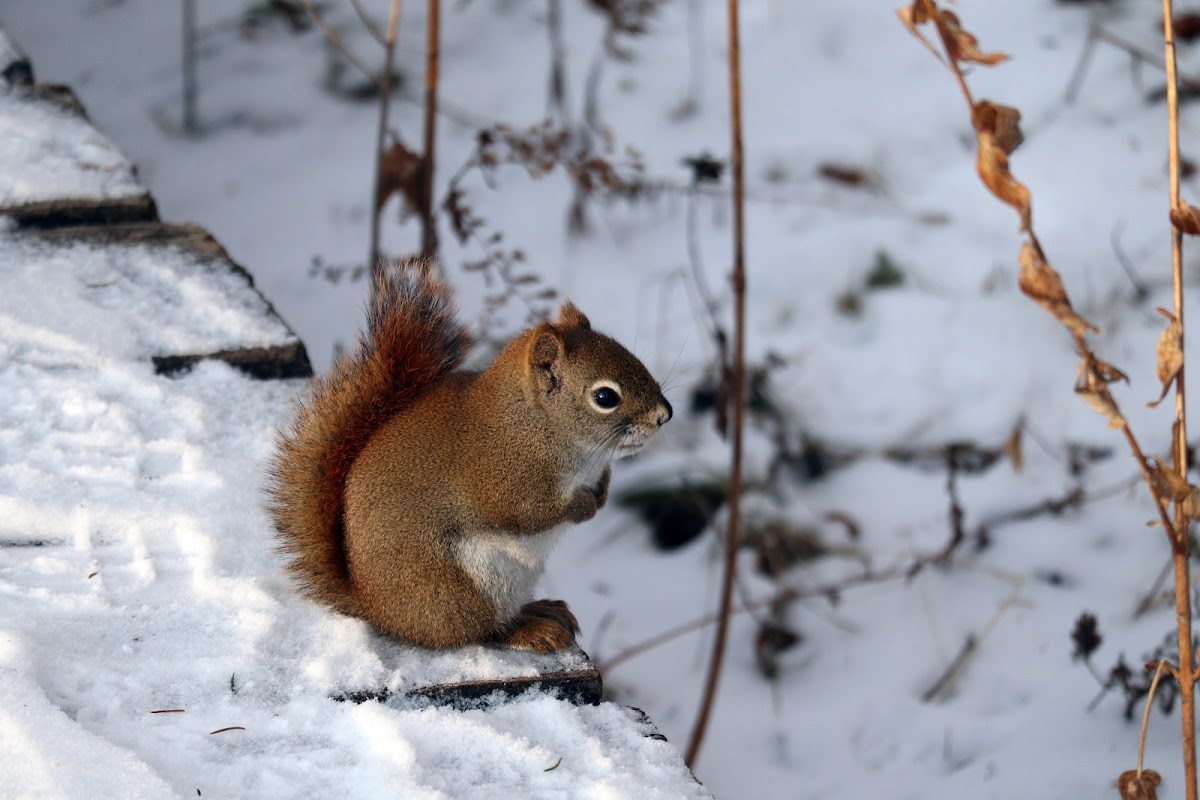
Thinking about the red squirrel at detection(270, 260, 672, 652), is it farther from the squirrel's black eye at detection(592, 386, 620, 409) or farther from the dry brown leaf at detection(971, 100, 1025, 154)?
the dry brown leaf at detection(971, 100, 1025, 154)

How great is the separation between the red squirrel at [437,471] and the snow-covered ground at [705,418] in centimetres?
8

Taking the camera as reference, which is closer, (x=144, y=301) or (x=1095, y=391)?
(x=1095, y=391)

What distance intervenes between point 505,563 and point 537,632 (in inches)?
3.4

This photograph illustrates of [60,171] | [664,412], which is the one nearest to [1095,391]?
[664,412]

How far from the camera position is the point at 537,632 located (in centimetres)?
146

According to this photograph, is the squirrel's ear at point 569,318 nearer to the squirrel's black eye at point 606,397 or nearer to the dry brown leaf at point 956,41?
the squirrel's black eye at point 606,397

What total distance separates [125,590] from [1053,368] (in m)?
2.18

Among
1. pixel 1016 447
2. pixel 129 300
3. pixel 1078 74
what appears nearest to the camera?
pixel 129 300

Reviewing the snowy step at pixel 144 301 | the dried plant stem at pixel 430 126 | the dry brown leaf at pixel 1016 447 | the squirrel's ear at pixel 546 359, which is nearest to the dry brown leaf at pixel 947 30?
the squirrel's ear at pixel 546 359

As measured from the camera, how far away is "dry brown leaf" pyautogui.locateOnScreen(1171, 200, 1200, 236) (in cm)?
122

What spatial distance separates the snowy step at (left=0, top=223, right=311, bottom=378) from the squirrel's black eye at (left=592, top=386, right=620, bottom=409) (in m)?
0.51

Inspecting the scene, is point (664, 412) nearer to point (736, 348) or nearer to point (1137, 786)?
point (736, 348)

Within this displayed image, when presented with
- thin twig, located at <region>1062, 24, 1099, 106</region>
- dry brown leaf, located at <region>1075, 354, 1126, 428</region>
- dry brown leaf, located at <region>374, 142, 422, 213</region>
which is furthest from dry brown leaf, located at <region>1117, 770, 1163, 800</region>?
thin twig, located at <region>1062, 24, 1099, 106</region>

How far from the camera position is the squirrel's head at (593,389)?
4.90 ft
